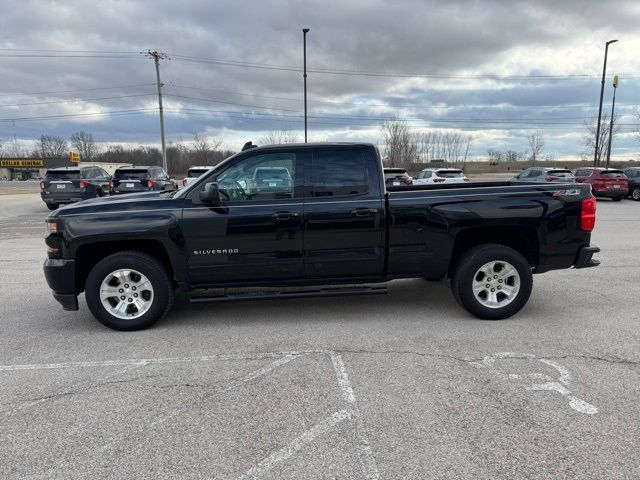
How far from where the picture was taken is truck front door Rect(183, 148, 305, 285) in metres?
4.58

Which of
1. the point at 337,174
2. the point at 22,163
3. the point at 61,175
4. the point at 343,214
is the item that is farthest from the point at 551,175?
the point at 22,163

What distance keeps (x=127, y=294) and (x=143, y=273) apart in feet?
1.01

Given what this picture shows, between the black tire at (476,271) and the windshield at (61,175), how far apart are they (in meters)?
16.5

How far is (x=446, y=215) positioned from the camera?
478cm

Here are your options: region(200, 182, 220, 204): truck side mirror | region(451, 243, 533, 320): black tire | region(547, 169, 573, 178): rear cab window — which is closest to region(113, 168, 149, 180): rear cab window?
region(200, 182, 220, 204): truck side mirror

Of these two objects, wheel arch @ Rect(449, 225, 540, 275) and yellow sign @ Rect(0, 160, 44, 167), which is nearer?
wheel arch @ Rect(449, 225, 540, 275)

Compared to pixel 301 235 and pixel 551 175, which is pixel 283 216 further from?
pixel 551 175

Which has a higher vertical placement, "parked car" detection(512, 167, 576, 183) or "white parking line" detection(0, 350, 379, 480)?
"parked car" detection(512, 167, 576, 183)

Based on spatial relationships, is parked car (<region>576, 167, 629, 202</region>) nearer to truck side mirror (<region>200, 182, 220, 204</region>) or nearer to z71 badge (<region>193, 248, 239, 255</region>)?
z71 badge (<region>193, 248, 239, 255</region>)

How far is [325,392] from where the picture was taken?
132 inches

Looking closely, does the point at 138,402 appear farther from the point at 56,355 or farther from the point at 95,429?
the point at 56,355

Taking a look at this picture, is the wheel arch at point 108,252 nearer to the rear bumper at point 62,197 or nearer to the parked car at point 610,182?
the rear bumper at point 62,197

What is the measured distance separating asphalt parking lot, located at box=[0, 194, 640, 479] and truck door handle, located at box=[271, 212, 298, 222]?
1.13 meters

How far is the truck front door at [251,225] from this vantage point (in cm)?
458
